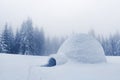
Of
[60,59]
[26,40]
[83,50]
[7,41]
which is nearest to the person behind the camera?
[60,59]

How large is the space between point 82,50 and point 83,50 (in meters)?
0.11

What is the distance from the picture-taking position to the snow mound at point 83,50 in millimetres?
20328

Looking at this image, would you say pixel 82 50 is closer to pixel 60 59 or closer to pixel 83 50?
pixel 83 50

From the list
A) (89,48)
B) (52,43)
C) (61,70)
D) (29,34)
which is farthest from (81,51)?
(52,43)

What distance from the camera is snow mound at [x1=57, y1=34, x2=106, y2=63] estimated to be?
20328 millimetres

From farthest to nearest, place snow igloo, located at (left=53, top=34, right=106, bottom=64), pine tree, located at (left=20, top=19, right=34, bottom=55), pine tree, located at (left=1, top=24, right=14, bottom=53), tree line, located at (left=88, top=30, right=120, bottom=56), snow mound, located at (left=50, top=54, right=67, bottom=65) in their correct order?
tree line, located at (left=88, top=30, right=120, bottom=56)
pine tree, located at (left=20, top=19, right=34, bottom=55)
pine tree, located at (left=1, top=24, right=14, bottom=53)
snow igloo, located at (left=53, top=34, right=106, bottom=64)
snow mound, located at (left=50, top=54, right=67, bottom=65)

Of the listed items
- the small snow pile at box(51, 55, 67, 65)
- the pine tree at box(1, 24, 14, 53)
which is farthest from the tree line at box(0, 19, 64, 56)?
the small snow pile at box(51, 55, 67, 65)

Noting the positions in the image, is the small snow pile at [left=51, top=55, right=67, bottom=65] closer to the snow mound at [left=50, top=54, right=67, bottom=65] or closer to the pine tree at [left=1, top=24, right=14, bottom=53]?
the snow mound at [left=50, top=54, right=67, bottom=65]

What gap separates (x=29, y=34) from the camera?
42.7m

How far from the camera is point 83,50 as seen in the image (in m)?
21.0

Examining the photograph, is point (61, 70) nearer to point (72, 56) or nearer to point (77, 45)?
point (72, 56)

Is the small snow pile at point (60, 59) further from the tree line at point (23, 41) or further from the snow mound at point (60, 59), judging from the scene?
the tree line at point (23, 41)

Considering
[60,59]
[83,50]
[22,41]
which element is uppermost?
[22,41]

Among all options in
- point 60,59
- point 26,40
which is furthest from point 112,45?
point 60,59
